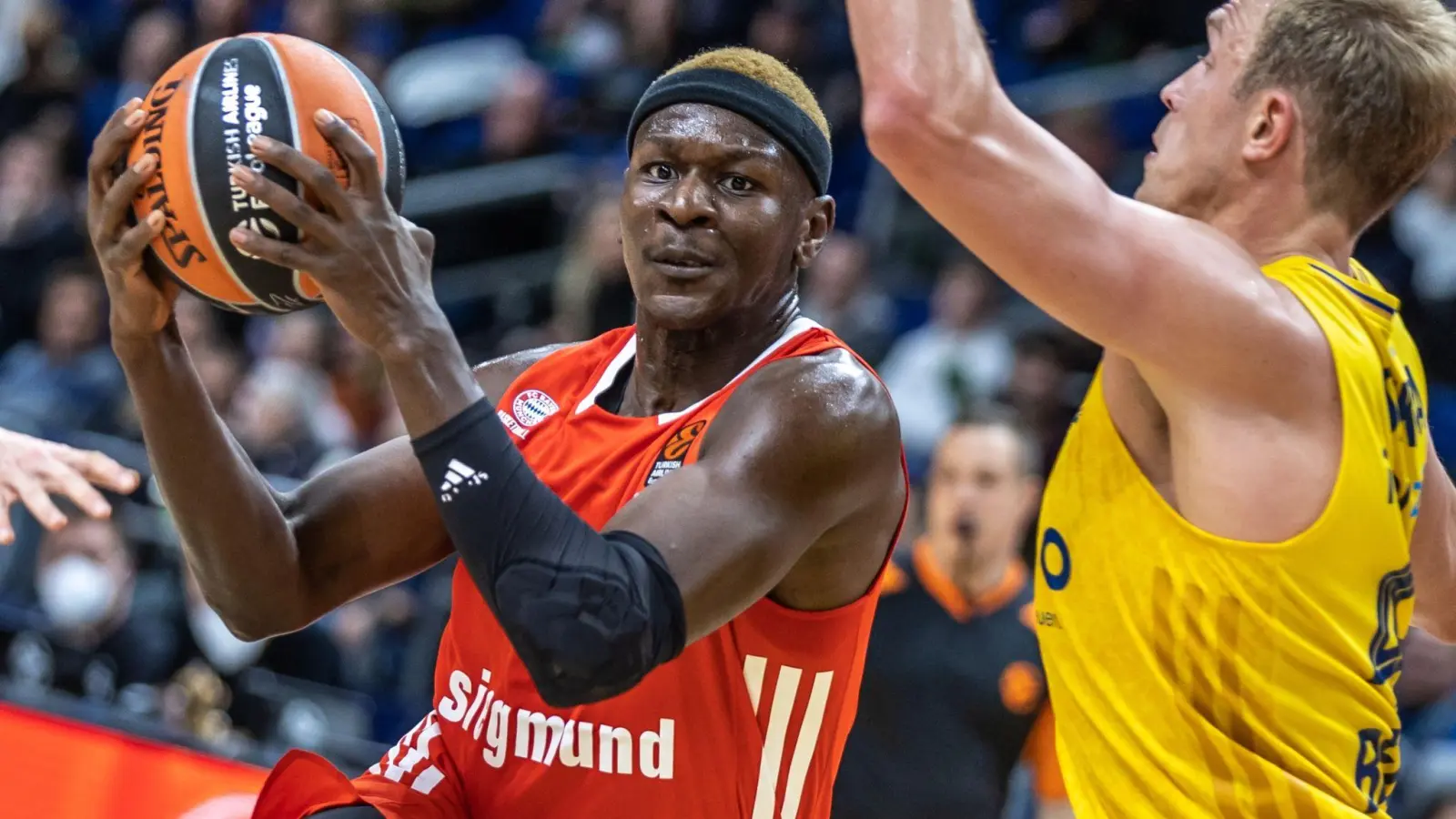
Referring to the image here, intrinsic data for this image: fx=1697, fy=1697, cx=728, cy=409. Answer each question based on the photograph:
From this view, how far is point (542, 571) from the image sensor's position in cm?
253

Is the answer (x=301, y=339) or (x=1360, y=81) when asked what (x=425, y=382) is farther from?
(x=301, y=339)

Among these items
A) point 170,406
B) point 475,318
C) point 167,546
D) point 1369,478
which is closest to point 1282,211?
point 1369,478

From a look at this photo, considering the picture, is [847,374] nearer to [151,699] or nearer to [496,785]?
[496,785]

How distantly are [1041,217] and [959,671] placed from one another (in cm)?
355

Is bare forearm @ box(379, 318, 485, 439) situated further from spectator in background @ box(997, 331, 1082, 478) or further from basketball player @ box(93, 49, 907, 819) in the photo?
spectator in background @ box(997, 331, 1082, 478)

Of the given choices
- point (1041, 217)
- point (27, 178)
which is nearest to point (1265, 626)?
point (1041, 217)

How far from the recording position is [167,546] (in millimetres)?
8523

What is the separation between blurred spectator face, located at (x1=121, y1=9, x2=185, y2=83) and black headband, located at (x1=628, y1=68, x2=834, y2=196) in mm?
8566

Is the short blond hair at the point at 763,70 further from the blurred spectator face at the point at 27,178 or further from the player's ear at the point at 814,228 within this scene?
the blurred spectator face at the point at 27,178

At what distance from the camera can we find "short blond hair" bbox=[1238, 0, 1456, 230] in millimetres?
2561

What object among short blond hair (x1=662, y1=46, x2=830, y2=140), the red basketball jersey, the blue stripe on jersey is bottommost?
the red basketball jersey

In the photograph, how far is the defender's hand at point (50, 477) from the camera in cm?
315

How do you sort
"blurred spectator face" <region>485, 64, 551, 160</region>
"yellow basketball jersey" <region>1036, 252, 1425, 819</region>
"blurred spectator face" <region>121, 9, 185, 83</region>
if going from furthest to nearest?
"blurred spectator face" <region>121, 9, 185, 83</region>
"blurred spectator face" <region>485, 64, 551, 160</region>
"yellow basketball jersey" <region>1036, 252, 1425, 819</region>

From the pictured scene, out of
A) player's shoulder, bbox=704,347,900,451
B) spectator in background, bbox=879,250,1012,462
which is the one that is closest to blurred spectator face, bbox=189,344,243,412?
spectator in background, bbox=879,250,1012,462
